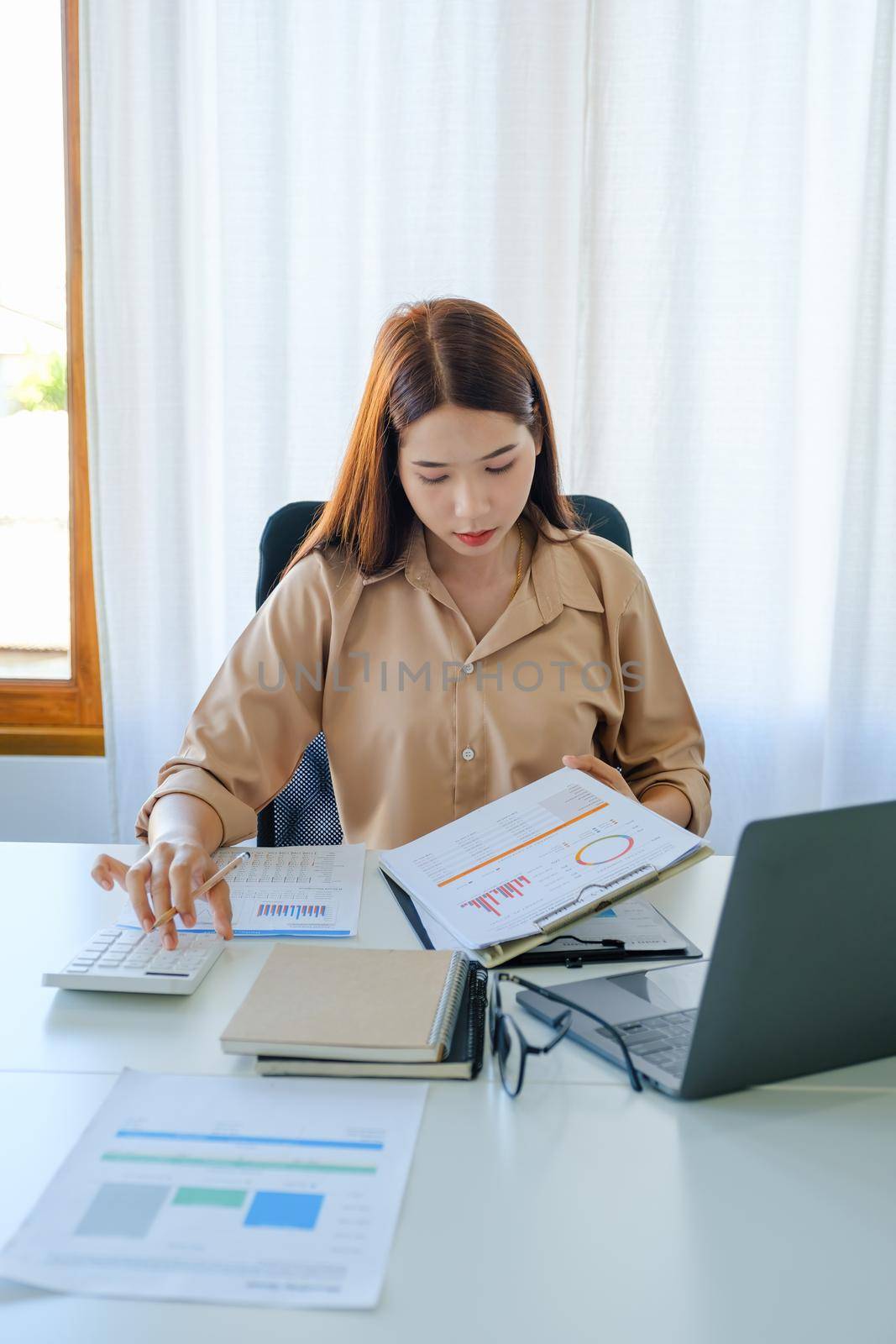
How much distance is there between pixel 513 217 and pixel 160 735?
1.27 metres

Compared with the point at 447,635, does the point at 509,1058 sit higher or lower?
lower

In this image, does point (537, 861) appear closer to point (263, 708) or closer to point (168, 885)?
point (168, 885)

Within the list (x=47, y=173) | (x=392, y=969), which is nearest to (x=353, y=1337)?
(x=392, y=969)

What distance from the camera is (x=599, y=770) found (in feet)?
4.10

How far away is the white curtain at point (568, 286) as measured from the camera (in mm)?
2156

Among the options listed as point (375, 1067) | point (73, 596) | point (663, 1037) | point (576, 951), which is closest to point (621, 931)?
point (576, 951)

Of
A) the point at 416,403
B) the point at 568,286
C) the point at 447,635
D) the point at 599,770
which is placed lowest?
the point at 599,770

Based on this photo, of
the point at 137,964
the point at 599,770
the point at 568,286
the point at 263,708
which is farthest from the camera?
the point at 568,286

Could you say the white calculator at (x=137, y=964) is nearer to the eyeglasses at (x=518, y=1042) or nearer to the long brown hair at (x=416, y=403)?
the eyeglasses at (x=518, y=1042)

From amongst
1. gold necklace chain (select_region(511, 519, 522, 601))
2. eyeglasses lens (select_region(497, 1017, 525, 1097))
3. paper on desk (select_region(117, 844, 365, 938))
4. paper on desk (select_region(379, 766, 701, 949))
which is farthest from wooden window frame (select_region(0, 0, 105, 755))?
eyeglasses lens (select_region(497, 1017, 525, 1097))

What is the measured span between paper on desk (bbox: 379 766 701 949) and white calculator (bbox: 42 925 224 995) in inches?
8.6

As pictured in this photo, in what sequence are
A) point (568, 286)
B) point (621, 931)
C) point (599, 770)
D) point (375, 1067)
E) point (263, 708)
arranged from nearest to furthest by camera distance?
point (375, 1067) < point (621, 931) < point (599, 770) < point (263, 708) < point (568, 286)

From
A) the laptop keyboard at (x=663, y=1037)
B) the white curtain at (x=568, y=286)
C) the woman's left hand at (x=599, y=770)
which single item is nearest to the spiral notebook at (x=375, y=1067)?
the laptop keyboard at (x=663, y=1037)

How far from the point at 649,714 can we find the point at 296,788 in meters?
0.49
